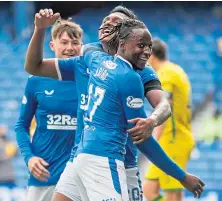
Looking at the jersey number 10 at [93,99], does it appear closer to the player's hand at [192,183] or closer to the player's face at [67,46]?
the player's hand at [192,183]

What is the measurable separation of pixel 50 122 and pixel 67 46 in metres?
0.64

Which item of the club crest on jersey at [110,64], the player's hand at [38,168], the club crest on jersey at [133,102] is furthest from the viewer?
the player's hand at [38,168]

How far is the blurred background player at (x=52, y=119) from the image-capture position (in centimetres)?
636

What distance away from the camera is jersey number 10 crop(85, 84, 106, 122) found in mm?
5090

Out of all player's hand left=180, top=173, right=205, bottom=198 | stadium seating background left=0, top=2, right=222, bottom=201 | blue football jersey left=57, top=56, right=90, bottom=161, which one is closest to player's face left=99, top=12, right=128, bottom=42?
blue football jersey left=57, top=56, right=90, bottom=161

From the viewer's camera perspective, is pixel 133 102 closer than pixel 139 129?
No

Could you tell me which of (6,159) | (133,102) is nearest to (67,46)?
(133,102)

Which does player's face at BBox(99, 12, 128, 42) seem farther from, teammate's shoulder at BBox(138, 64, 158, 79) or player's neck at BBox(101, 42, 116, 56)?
teammate's shoulder at BBox(138, 64, 158, 79)

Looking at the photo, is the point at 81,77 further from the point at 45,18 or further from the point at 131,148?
the point at 131,148

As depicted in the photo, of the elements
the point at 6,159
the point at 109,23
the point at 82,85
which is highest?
the point at 109,23

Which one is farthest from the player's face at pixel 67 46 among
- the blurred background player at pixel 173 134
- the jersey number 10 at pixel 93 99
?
the blurred background player at pixel 173 134

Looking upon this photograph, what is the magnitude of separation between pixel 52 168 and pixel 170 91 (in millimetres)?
2371

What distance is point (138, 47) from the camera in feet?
16.5

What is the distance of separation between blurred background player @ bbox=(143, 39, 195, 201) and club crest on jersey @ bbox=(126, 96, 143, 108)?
3.50 metres
